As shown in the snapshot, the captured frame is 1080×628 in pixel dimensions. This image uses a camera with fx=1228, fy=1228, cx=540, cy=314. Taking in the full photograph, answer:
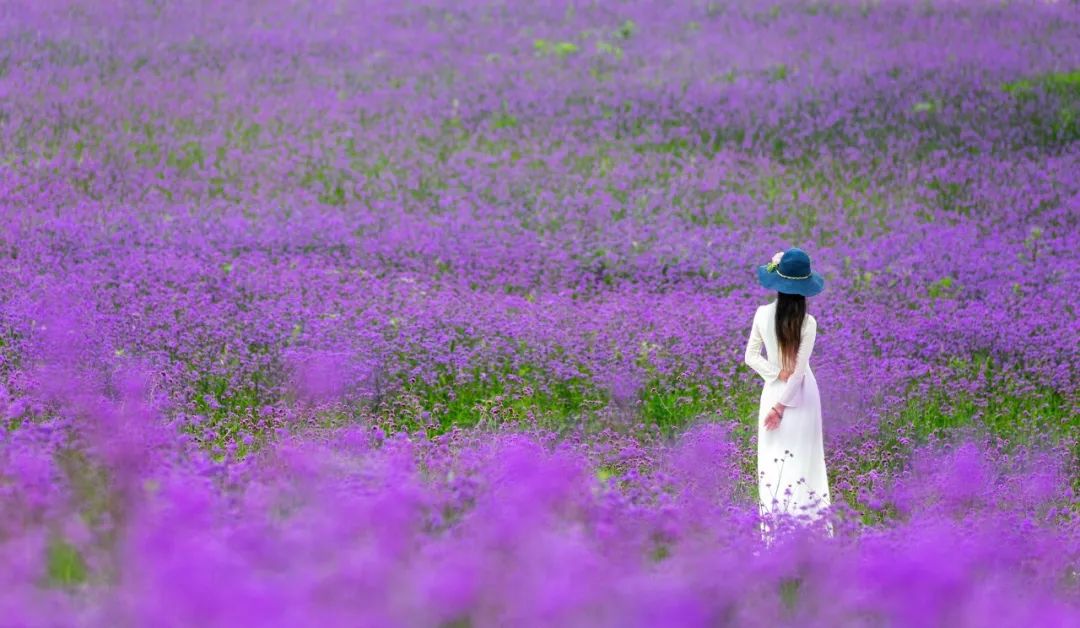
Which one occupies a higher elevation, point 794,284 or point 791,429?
point 794,284

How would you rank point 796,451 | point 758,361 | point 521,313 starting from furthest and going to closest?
point 521,313, point 758,361, point 796,451

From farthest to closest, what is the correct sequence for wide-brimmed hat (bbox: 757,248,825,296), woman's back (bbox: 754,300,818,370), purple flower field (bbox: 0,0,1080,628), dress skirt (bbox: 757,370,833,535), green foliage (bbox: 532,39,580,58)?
1. green foliage (bbox: 532,39,580,58)
2. woman's back (bbox: 754,300,818,370)
3. dress skirt (bbox: 757,370,833,535)
4. wide-brimmed hat (bbox: 757,248,825,296)
5. purple flower field (bbox: 0,0,1080,628)

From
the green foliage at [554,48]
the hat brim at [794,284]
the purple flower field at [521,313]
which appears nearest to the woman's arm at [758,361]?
the hat brim at [794,284]

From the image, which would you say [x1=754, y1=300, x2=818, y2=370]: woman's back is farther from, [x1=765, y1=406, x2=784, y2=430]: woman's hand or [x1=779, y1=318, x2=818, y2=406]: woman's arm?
[x1=765, y1=406, x2=784, y2=430]: woman's hand

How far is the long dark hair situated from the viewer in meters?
5.34

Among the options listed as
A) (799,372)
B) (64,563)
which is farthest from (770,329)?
(64,563)

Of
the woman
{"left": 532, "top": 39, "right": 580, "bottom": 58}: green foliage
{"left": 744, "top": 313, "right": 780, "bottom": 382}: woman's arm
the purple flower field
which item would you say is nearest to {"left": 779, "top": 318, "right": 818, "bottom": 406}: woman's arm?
the woman

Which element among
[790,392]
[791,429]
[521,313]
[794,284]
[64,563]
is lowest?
[521,313]

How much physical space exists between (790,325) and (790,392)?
29cm

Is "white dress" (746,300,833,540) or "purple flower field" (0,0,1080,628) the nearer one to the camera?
"purple flower field" (0,0,1080,628)

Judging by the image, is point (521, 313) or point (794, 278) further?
point (521, 313)

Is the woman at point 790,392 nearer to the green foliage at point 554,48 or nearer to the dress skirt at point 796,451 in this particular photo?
the dress skirt at point 796,451

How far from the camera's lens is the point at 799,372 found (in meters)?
5.29

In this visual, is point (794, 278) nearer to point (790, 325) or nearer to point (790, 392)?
point (790, 325)
